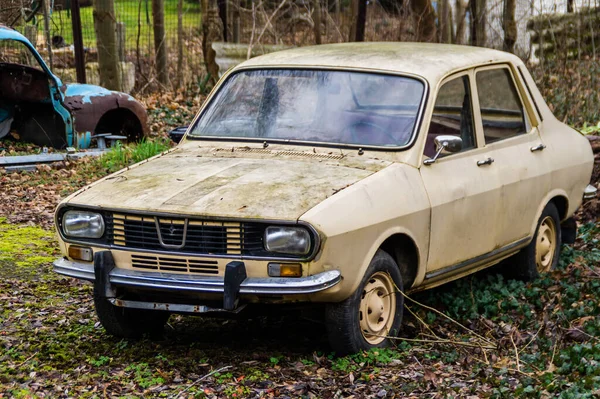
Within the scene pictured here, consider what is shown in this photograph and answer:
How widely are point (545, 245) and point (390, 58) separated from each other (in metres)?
2.16

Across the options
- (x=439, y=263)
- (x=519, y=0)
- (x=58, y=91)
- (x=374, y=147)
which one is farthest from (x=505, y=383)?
(x=519, y=0)

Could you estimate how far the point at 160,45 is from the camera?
57.0ft

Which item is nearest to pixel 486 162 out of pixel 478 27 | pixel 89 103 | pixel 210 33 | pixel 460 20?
pixel 89 103

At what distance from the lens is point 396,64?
661 centimetres

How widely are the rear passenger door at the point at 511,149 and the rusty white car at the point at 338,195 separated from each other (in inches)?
0.6

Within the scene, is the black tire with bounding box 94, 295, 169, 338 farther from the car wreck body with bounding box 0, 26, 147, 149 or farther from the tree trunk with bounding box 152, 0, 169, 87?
the tree trunk with bounding box 152, 0, 169, 87

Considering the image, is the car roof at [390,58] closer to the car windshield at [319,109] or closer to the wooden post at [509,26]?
the car windshield at [319,109]

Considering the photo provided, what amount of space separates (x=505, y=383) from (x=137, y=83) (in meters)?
13.4

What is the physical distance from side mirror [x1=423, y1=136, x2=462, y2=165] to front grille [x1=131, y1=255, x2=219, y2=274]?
66.2 inches

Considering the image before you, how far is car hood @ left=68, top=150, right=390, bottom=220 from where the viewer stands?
5.20 meters

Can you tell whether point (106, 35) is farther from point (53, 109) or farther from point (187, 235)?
point (187, 235)

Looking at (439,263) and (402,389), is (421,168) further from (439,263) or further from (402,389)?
(402,389)

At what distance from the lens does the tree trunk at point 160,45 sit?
57.3ft

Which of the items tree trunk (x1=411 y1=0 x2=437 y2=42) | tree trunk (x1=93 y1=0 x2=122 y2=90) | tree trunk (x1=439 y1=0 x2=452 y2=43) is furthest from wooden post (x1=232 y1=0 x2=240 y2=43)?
tree trunk (x1=439 y1=0 x2=452 y2=43)
